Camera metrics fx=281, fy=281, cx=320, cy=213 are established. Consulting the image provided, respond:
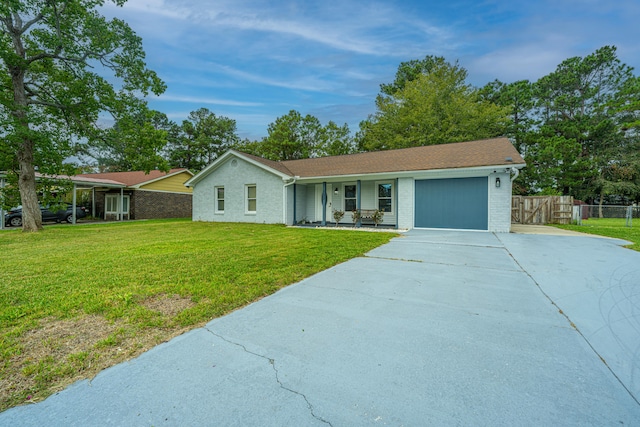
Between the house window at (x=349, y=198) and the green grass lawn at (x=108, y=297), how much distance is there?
7651mm

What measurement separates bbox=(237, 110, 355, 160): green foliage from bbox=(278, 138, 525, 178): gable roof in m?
14.1

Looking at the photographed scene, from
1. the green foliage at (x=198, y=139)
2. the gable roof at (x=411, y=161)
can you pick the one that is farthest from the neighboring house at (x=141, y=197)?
the green foliage at (x=198, y=139)

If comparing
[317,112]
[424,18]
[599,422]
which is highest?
[317,112]

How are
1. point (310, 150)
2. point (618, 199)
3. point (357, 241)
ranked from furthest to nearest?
1. point (310, 150)
2. point (618, 199)
3. point (357, 241)

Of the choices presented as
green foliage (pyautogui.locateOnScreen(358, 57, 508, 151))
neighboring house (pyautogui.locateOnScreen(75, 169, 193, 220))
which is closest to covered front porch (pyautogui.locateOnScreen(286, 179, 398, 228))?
green foliage (pyautogui.locateOnScreen(358, 57, 508, 151))

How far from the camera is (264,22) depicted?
11.7 meters

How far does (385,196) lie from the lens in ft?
45.0

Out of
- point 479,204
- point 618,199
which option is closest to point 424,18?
point 479,204

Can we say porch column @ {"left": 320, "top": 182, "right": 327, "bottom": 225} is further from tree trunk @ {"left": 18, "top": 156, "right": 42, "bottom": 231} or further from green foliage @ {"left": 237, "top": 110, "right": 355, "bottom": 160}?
green foliage @ {"left": 237, "top": 110, "right": 355, "bottom": 160}

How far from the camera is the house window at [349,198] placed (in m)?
14.5

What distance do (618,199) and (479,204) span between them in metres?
29.6

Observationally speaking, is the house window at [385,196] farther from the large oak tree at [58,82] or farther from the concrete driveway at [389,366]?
the large oak tree at [58,82]

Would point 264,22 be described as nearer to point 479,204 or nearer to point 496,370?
point 479,204

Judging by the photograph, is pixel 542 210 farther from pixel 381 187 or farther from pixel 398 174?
pixel 398 174
